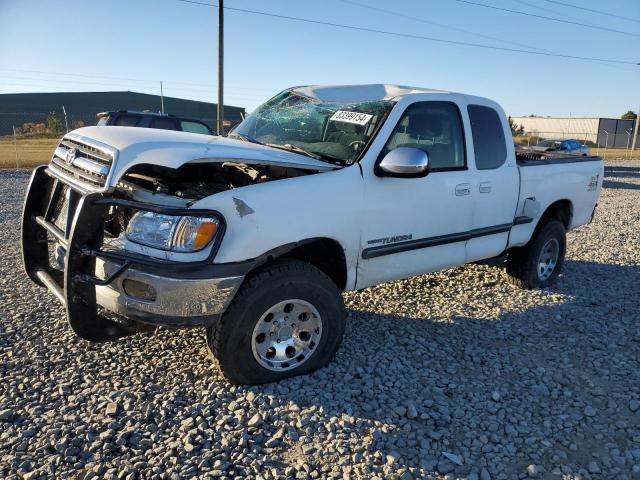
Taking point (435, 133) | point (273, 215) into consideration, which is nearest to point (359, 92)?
point (435, 133)

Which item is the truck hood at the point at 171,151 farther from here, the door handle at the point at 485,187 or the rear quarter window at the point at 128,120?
the rear quarter window at the point at 128,120

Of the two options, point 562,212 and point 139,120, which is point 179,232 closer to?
point 562,212

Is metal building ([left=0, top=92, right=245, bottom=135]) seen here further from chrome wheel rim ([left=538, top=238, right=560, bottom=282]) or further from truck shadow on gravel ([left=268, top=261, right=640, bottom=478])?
truck shadow on gravel ([left=268, top=261, right=640, bottom=478])

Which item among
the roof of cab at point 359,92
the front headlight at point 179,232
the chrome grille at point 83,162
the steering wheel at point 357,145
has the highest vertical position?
the roof of cab at point 359,92

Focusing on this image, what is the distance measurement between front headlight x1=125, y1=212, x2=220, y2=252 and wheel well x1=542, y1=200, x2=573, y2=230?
4283 millimetres

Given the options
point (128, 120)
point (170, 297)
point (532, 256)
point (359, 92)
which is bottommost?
point (532, 256)

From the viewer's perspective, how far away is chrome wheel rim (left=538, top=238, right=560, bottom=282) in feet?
19.2

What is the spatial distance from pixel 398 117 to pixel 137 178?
198cm

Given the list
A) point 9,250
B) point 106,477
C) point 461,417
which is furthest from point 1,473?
point 9,250

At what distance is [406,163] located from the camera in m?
3.59

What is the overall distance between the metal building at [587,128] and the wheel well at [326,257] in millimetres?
54697

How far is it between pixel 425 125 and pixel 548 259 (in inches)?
104

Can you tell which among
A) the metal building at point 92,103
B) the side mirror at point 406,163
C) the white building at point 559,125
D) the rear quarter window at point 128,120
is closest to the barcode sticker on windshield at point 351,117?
the side mirror at point 406,163

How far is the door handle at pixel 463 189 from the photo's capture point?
439 cm
